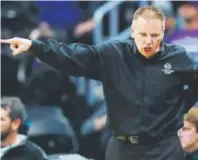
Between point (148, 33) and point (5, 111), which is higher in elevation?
point (148, 33)

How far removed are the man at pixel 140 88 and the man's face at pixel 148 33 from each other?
1 cm

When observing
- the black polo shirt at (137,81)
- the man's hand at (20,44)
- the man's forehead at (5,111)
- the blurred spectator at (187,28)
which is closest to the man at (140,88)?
the black polo shirt at (137,81)

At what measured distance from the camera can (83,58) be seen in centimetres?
429

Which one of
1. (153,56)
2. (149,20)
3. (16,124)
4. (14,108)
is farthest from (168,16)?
(149,20)

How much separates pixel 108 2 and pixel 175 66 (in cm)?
350

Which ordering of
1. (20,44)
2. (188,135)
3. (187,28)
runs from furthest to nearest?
(187,28) < (188,135) < (20,44)

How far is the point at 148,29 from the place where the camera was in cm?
416

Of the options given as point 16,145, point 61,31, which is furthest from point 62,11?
point 16,145

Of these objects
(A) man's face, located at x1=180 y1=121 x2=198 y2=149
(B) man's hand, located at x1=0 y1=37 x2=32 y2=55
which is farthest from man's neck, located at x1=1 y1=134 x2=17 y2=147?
(B) man's hand, located at x1=0 y1=37 x2=32 y2=55

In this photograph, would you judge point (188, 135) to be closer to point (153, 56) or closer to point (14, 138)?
point (153, 56)

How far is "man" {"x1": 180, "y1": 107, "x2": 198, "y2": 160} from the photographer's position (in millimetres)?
5219

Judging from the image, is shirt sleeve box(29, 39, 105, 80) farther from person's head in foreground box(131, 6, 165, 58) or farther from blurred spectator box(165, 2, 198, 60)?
blurred spectator box(165, 2, 198, 60)

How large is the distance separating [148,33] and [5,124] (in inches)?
69.6

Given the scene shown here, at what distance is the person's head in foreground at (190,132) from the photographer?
5230mm
